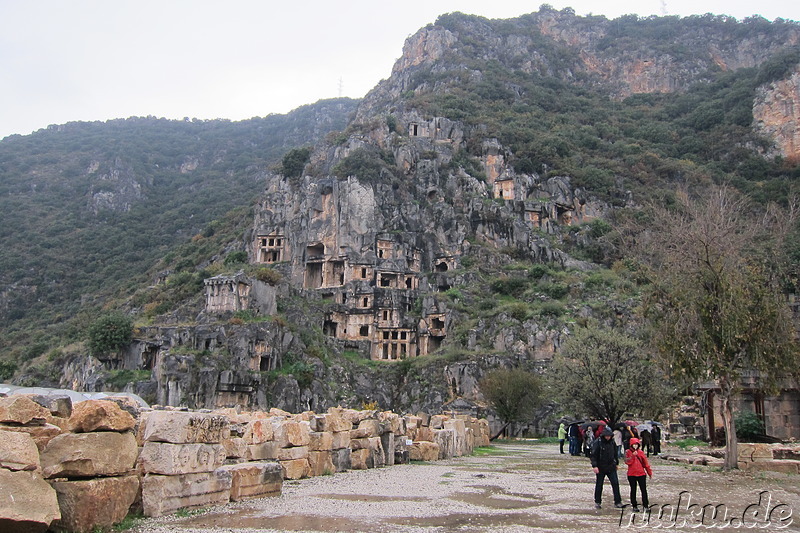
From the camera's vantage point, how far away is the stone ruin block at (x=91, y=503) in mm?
8086

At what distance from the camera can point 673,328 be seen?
62.5ft

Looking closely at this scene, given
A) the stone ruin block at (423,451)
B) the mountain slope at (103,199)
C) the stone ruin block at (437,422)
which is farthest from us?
the mountain slope at (103,199)

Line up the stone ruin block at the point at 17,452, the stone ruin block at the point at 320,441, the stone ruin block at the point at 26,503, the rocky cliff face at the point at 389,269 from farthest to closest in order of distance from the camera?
the rocky cliff face at the point at 389,269 → the stone ruin block at the point at 320,441 → the stone ruin block at the point at 17,452 → the stone ruin block at the point at 26,503

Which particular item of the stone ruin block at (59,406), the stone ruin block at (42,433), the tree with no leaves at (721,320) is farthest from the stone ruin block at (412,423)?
the stone ruin block at (42,433)

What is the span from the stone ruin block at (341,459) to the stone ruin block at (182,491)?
6.19m

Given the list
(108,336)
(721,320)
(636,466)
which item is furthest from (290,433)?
A: (108,336)

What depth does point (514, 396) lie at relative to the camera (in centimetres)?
4528

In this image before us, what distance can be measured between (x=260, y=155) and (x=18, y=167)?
57630 mm

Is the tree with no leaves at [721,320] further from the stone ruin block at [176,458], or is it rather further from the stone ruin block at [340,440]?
the stone ruin block at [176,458]

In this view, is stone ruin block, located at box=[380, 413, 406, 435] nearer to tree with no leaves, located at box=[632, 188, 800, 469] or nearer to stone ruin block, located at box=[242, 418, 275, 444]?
stone ruin block, located at box=[242, 418, 275, 444]

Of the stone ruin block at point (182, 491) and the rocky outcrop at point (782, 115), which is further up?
the rocky outcrop at point (782, 115)

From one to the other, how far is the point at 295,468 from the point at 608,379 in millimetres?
20448
